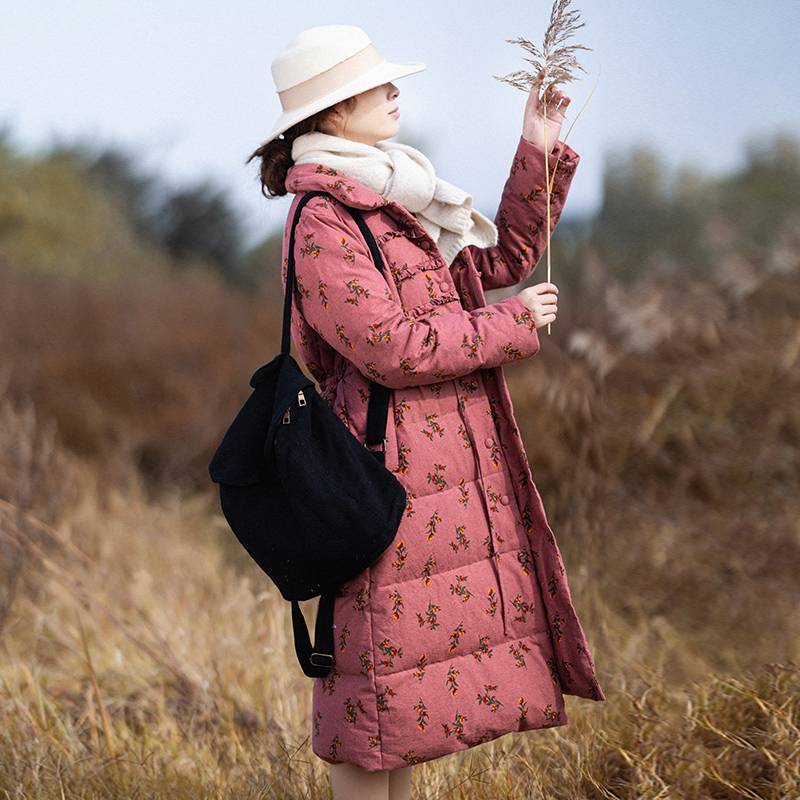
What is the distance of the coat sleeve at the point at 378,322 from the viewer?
4.44 feet

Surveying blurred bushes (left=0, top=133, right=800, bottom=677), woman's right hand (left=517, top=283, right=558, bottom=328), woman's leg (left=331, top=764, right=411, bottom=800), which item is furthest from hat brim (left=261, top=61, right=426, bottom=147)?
woman's leg (left=331, top=764, right=411, bottom=800)

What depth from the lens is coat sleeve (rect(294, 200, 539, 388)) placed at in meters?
1.35

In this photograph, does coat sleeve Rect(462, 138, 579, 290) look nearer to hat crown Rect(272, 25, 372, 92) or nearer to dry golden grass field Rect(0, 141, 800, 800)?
hat crown Rect(272, 25, 372, 92)

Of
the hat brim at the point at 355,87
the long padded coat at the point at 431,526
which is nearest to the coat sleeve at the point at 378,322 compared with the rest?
the long padded coat at the point at 431,526

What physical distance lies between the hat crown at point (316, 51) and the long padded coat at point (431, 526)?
170 mm

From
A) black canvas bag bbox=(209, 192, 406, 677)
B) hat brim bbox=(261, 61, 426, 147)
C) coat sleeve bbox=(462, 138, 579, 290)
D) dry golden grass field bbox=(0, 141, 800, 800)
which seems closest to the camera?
black canvas bag bbox=(209, 192, 406, 677)

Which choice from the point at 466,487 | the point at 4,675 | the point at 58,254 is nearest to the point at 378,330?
the point at 466,487

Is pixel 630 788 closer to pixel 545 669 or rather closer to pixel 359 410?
pixel 545 669

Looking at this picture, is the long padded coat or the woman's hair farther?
the woman's hair

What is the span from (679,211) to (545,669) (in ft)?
4.05

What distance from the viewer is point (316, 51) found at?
58.6 inches

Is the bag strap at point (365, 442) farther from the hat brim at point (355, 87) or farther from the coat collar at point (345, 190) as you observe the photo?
the hat brim at point (355, 87)

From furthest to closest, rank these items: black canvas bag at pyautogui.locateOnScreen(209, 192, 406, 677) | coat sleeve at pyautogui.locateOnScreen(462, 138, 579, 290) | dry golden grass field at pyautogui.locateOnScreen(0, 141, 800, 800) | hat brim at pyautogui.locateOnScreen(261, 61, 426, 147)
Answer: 1. dry golden grass field at pyautogui.locateOnScreen(0, 141, 800, 800)
2. coat sleeve at pyautogui.locateOnScreen(462, 138, 579, 290)
3. hat brim at pyautogui.locateOnScreen(261, 61, 426, 147)
4. black canvas bag at pyautogui.locateOnScreen(209, 192, 406, 677)

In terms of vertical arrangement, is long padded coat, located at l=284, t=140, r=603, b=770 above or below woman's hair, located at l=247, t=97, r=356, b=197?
below
